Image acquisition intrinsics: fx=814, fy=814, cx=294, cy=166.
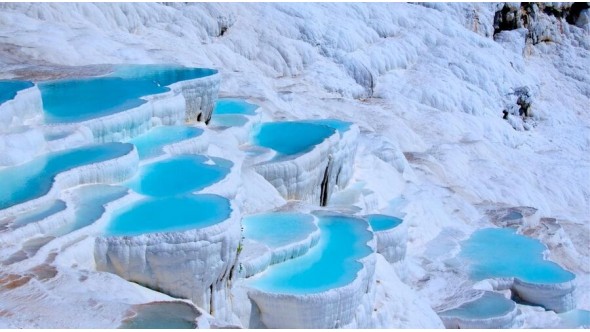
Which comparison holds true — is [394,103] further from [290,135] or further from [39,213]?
[39,213]

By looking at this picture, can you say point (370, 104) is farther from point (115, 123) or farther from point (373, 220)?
point (115, 123)

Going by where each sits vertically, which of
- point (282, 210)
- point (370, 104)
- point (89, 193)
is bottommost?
point (370, 104)

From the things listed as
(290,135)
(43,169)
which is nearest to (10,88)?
(43,169)

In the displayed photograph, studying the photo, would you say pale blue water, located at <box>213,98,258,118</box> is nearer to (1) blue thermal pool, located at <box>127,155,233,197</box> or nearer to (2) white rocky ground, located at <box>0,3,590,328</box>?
(2) white rocky ground, located at <box>0,3,590,328</box>

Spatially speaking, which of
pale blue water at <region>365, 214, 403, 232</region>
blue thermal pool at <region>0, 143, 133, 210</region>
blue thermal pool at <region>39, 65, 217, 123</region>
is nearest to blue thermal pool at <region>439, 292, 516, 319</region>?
pale blue water at <region>365, 214, 403, 232</region>

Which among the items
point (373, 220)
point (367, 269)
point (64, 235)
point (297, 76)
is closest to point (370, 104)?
point (297, 76)

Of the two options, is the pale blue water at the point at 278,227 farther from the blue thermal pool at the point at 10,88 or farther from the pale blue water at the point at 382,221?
the blue thermal pool at the point at 10,88
